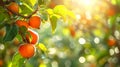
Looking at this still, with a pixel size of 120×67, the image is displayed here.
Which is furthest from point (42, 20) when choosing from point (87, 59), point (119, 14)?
point (87, 59)

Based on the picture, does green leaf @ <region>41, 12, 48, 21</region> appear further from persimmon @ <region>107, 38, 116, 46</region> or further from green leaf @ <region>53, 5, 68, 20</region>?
persimmon @ <region>107, 38, 116, 46</region>

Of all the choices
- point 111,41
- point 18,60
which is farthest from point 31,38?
point 111,41

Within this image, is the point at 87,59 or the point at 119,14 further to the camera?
the point at 87,59

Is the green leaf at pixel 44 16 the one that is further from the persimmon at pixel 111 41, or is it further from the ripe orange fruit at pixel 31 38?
the persimmon at pixel 111 41

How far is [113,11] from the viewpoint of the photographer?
4.72 m

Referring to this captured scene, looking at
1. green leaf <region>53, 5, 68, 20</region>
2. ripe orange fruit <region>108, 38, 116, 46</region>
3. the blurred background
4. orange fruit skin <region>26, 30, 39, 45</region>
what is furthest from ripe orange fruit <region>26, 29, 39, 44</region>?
ripe orange fruit <region>108, 38, 116, 46</region>

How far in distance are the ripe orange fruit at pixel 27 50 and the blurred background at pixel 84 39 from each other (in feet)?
6.94

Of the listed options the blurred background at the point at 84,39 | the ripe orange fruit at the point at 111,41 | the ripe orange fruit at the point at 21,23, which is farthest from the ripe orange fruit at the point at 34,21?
the ripe orange fruit at the point at 111,41

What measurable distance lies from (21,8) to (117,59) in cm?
281

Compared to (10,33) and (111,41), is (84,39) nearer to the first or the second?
(111,41)

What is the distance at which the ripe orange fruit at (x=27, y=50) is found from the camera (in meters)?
2.32

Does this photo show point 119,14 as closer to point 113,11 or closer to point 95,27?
point 113,11

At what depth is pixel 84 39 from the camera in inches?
219

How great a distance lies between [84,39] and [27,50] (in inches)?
129
